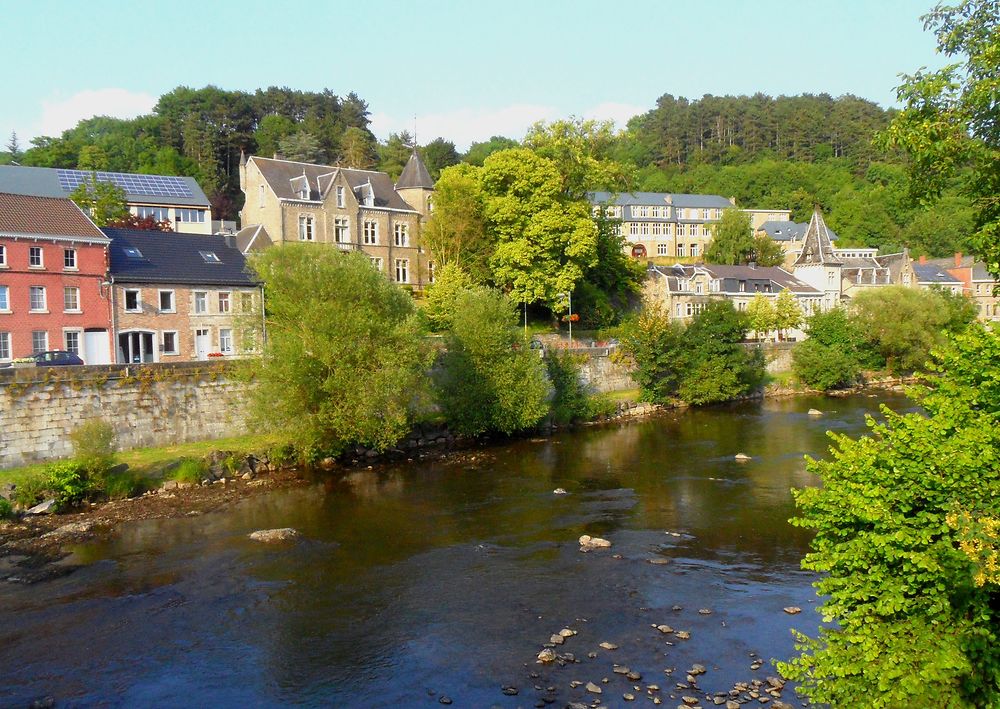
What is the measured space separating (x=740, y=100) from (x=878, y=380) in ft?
316

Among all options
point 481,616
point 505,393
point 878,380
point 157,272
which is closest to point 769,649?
point 481,616

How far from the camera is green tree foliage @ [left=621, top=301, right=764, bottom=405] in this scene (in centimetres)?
4559

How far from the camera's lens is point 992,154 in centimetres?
1162

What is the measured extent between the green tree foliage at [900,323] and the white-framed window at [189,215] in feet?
173

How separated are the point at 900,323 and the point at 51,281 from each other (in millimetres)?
48739

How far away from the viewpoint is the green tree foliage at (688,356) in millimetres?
45594

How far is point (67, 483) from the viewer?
81.3 ft

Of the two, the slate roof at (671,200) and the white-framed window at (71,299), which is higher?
the slate roof at (671,200)

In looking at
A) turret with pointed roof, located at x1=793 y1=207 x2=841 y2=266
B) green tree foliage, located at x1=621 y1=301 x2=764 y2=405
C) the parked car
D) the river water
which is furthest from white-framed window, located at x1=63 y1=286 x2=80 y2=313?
turret with pointed roof, located at x1=793 y1=207 x2=841 y2=266

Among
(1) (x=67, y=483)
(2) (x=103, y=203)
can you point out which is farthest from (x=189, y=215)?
(1) (x=67, y=483)

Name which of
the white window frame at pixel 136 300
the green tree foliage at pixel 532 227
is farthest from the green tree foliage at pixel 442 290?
the white window frame at pixel 136 300

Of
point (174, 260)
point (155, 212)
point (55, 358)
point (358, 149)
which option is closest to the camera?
point (55, 358)

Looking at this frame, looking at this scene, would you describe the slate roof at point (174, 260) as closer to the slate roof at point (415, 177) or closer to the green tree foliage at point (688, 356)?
the slate roof at point (415, 177)

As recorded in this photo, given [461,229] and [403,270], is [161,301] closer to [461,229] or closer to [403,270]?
[461,229]
